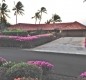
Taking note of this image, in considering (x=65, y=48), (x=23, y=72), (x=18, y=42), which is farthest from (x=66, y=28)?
(x=23, y=72)

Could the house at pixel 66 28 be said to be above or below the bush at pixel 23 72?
below

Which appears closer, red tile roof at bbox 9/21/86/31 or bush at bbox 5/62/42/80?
bush at bbox 5/62/42/80

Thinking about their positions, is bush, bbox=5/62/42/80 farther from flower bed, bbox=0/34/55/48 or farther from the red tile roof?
the red tile roof

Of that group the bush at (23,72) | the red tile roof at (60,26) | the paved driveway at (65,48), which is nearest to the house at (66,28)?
the red tile roof at (60,26)

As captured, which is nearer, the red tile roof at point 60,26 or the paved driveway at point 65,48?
the paved driveway at point 65,48

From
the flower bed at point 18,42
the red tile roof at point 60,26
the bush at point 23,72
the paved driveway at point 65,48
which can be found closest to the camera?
the bush at point 23,72

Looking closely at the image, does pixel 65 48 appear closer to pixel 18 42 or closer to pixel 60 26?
pixel 18 42

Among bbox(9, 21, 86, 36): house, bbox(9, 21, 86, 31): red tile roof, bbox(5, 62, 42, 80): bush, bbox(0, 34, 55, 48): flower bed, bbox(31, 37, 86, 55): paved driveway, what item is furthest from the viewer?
bbox(9, 21, 86, 31): red tile roof

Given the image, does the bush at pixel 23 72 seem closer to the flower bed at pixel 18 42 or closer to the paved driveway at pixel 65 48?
the paved driveway at pixel 65 48

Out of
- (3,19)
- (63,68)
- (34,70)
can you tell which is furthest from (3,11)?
(34,70)

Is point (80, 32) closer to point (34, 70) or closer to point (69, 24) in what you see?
point (69, 24)

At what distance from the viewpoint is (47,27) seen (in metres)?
66.6

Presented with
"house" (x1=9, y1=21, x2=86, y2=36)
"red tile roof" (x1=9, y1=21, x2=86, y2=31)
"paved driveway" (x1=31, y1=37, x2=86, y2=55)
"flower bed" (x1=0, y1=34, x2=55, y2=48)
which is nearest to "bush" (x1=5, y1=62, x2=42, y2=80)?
"paved driveway" (x1=31, y1=37, x2=86, y2=55)

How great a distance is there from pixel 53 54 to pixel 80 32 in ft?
120
